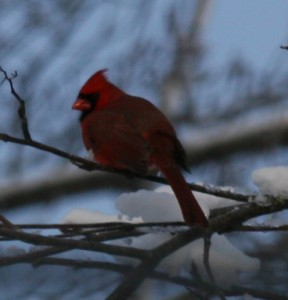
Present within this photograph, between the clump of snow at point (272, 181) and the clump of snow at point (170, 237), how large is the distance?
12cm

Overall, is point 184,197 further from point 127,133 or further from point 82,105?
point 82,105

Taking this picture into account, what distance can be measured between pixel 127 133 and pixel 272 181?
0.93 meters

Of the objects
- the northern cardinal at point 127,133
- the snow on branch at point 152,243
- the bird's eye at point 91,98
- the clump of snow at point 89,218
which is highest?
the bird's eye at point 91,98

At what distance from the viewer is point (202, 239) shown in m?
1.53

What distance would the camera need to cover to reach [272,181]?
5.80 feet

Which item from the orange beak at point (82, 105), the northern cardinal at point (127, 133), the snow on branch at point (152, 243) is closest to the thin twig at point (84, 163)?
the snow on branch at point (152, 243)

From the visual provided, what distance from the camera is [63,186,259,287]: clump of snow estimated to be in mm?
1369

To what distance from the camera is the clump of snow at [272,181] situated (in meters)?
1.73

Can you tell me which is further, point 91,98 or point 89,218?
point 91,98

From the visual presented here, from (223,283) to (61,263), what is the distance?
194 millimetres

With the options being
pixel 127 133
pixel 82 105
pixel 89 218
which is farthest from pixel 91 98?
pixel 89 218

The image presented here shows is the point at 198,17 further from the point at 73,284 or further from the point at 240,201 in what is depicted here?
the point at 73,284

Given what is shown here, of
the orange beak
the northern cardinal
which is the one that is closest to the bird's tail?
the northern cardinal

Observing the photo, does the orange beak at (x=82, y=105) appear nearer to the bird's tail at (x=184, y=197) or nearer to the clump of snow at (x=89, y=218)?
the bird's tail at (x=184, y=197)
